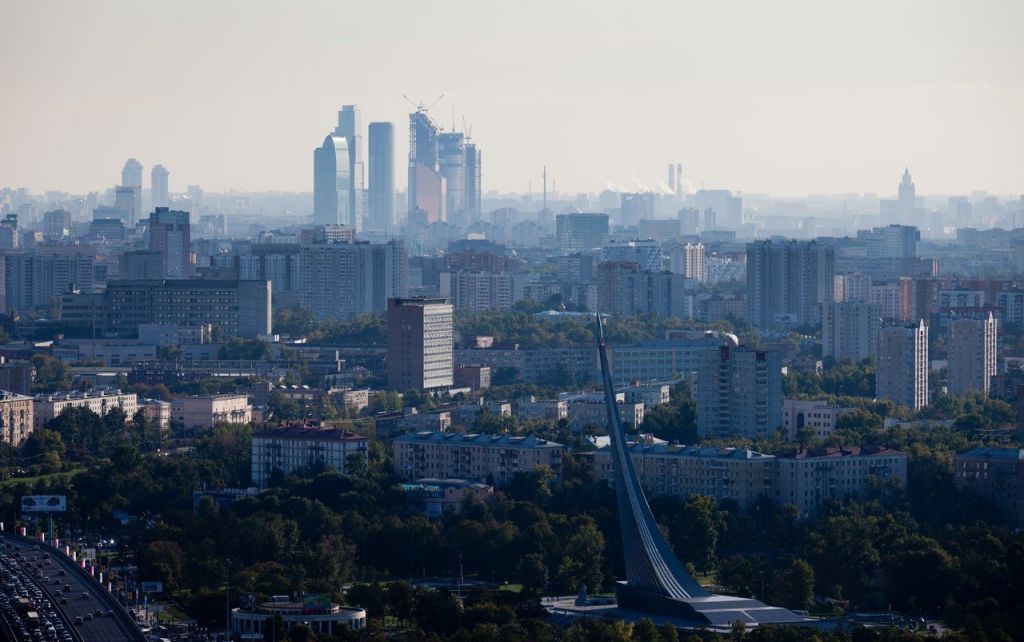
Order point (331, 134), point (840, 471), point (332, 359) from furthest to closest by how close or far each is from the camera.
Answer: point (331, 134)
point (332, 359)
point (840, 471)

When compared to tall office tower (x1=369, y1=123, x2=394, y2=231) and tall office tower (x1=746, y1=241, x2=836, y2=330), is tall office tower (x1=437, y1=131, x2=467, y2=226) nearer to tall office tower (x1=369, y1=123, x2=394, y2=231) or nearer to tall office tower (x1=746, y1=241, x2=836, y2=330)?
tall office tower (x1=369, y1=123, x2=394, y2=231)

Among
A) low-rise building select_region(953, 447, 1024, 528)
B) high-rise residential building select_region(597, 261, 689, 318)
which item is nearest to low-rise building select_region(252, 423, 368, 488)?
low-rise building select_region(953, 447, 1024, 528)

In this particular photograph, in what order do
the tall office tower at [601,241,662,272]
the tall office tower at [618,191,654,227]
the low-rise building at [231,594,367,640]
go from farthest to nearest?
the tall office tower at [618,191,654,227]
the tall office tower at [601,241,662,272]
the low-rise building at [231,594,367,640]

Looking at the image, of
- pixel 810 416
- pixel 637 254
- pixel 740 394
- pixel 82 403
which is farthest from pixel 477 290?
pixel 740 394

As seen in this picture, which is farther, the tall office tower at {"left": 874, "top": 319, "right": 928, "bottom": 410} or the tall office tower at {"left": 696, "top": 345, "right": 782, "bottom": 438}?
the tall office tower at {"left": 874, "top": 319, "right": 928, "bottom": 410}

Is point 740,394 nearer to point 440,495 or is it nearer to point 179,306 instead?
point 440,495

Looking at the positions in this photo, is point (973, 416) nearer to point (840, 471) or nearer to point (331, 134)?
point (840, 471)

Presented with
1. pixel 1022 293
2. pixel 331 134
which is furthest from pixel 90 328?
pixel 331 134
